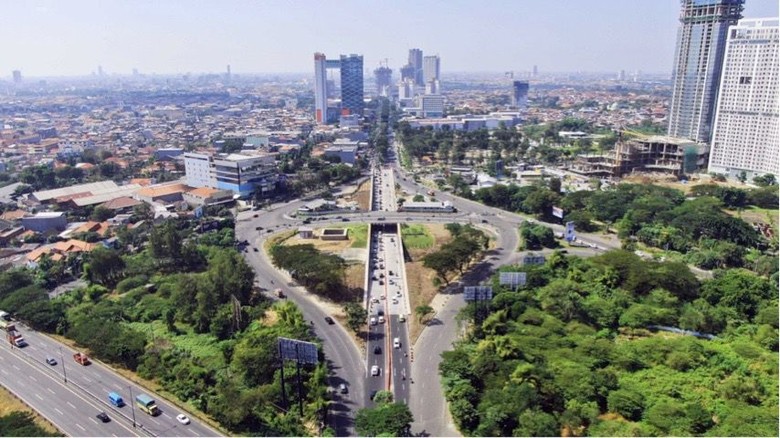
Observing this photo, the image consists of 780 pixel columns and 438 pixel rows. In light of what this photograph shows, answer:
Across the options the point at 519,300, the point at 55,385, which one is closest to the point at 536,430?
the point at 519,300

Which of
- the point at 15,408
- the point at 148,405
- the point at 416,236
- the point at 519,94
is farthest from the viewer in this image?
the point at 519,94

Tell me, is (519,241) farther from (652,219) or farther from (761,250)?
(761,250)

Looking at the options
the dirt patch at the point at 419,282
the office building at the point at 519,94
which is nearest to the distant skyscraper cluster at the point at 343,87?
the office building at the point at 519,94

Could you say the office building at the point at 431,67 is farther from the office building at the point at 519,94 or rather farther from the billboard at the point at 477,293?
the billboard at the point at 477,293

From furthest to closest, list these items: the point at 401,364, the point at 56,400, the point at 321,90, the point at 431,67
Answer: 1. the point at 431,67
2. the point at 321,90
3. the point at 401,364
4. the point at 56,400

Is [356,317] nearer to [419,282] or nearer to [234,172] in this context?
[419,282]

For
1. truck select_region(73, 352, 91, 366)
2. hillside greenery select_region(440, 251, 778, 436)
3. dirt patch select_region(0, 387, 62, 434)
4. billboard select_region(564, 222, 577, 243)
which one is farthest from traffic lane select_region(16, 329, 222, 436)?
billboard select_region(564, 222, 577, 243)

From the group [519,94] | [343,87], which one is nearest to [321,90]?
[343,87]
